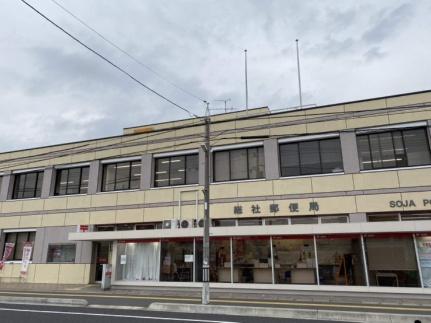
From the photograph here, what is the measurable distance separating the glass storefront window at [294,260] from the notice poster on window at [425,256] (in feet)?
15.9

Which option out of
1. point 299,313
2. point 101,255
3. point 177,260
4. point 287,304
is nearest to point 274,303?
point 287,304

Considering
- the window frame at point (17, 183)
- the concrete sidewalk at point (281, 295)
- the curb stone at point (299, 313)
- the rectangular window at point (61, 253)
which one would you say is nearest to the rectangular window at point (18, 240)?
the rectangular window at point (61, 253)

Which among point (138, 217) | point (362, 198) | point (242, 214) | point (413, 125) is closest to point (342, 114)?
point (413, 125)

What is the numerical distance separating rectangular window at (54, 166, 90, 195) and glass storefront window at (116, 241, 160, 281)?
7.44 m

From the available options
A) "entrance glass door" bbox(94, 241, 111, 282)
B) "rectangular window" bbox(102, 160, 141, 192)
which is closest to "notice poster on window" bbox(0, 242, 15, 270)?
"entrance glass door" bbox(94, 241, 111, 282)

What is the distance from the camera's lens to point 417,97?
19344 millimetres

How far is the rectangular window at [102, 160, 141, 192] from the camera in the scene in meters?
25.6

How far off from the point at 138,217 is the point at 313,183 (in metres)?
11.6

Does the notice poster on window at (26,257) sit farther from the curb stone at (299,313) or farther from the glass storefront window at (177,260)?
the curb stone at (299,313)

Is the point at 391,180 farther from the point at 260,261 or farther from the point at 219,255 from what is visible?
the point at 219,255

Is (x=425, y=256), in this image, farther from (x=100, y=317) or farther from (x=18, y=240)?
(x=18, y=240)

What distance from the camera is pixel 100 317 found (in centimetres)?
1191

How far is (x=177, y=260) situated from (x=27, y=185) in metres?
16.3

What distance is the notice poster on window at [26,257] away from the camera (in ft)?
85.1
